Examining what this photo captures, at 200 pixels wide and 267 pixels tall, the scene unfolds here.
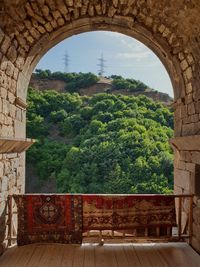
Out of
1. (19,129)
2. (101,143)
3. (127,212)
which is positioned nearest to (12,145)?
(19,129)

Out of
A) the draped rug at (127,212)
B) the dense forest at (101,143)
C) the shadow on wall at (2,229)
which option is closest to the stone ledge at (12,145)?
the shadow on wall at (2,229)

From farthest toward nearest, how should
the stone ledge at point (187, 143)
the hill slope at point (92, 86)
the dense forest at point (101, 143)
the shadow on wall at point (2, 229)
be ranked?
the hill slope at point (92, 86), the dense forest at point (101, 143), the shadow on wall at point (2, 229), the stone ledge at point (187, 143)

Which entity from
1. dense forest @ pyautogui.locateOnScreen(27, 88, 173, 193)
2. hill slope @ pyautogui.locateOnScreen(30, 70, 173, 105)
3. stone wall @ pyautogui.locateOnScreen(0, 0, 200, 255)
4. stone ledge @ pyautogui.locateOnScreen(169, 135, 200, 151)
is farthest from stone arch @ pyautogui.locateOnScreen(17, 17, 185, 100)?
hill slope @ pyautogui.locateOnScreen(30, 70, 173, 105)

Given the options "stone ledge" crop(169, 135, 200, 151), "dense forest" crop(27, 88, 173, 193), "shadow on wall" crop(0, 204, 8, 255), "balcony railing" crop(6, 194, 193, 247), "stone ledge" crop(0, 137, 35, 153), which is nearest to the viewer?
"stone ledge" crop(0, 137, 35, 153)

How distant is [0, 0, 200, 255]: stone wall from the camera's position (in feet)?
14.8

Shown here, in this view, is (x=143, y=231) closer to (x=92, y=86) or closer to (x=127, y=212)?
(x=127, y=212)

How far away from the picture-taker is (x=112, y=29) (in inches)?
215

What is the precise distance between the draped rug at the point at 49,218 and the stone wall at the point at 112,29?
43 cm

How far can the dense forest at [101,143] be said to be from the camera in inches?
612

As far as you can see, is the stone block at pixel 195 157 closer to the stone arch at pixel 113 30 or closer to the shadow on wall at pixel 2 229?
the stone arch at pixel 113 30

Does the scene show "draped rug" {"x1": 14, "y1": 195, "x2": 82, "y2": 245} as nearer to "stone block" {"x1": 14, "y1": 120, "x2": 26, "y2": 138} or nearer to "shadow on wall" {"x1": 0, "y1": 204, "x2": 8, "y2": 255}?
"shadow on wall" {"x1": 0, "y1": 204, "x2": 8, "y2": 255}

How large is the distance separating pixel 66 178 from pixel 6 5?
13.0 metres

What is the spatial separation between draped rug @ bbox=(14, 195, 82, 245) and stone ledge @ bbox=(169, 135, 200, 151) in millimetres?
1771

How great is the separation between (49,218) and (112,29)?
10.6 ft
